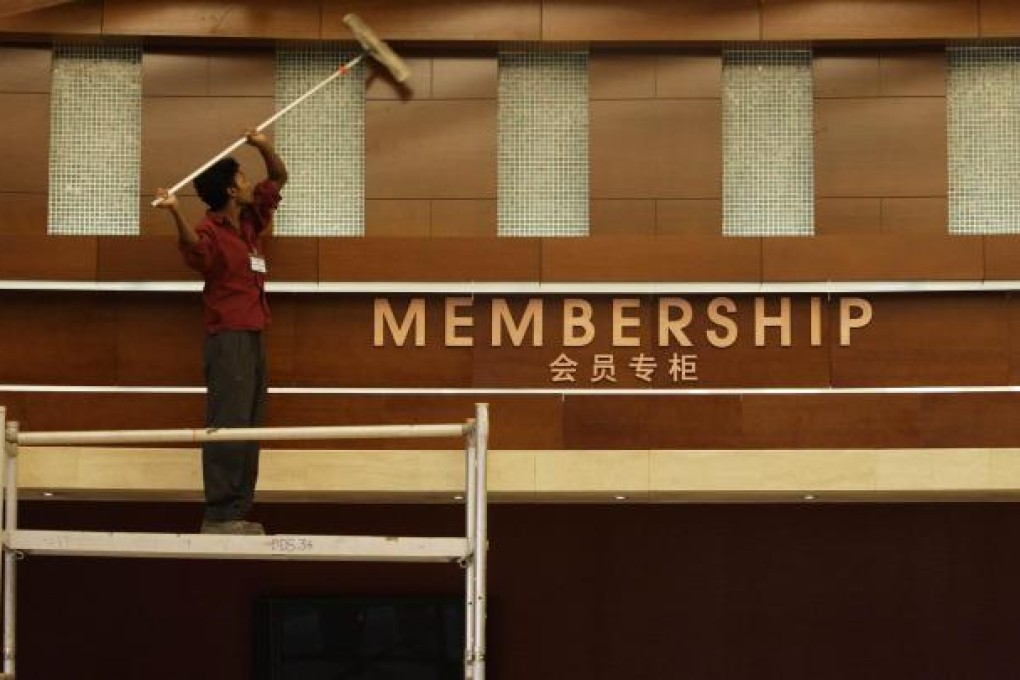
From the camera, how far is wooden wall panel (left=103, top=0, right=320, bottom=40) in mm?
9711

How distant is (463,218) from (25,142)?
90.7 inches

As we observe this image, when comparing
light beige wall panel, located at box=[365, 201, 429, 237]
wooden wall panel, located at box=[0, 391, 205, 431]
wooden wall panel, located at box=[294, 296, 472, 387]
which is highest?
light beige wall panel, located at box=[365, 201, 429, 237]

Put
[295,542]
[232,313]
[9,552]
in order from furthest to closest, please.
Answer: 1. [232,313]
2. [9,552]
3. [295,542]

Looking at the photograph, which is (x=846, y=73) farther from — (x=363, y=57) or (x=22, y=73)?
(x=22, y=73)

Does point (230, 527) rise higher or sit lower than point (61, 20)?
lower

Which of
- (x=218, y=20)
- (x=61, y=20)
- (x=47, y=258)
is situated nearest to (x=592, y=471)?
(x=47, y=258)

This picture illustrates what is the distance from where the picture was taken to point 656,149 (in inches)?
382

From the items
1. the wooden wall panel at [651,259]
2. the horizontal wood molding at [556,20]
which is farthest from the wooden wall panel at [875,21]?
the wooden wall panel at [651,259]

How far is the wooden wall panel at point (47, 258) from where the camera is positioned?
9.39 meters

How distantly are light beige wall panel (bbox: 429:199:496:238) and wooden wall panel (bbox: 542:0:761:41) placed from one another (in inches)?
37.1

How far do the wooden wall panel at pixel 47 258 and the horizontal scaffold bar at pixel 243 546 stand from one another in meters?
1.88

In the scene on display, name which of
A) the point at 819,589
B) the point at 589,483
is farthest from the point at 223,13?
the point at 819,589

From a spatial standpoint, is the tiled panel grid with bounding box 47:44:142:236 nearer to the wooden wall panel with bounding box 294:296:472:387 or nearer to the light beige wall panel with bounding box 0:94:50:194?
the light beige wall panel with bounding box 0:94:50:194

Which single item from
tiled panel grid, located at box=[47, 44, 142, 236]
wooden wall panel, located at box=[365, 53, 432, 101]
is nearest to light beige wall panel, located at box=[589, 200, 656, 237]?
wooden wall panel, located at box=[365, 53, 432, 101]
